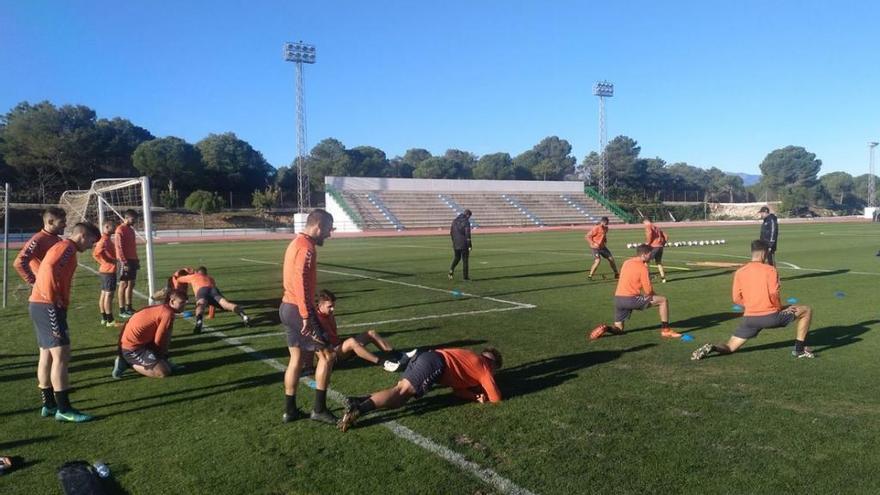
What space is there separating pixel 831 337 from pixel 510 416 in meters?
5.77

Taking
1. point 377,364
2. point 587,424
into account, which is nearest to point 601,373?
point 587,424

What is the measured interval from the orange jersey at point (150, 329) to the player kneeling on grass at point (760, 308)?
20.6ft

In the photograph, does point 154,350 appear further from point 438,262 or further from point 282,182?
point 282,182

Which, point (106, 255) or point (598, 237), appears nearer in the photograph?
point (106, 255)

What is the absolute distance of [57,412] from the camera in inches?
220

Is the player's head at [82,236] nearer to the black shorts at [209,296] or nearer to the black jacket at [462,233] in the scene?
the black shorts at [209,296]

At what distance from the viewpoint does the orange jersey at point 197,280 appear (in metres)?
10.2

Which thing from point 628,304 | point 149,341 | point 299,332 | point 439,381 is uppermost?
point 299,332

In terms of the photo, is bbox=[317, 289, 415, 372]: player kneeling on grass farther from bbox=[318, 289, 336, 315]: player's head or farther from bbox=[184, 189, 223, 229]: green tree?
bbox=[184, 189, 223, 229]: green tree

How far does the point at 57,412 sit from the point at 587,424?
4802mm

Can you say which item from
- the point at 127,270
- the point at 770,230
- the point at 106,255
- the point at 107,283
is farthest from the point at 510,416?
the point at 770,230

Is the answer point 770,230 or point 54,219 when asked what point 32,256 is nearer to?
point 54,219

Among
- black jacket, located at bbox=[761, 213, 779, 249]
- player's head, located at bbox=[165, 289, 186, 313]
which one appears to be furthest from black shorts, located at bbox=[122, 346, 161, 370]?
black jacket, located at bbox=[761, 213, 779, 249]

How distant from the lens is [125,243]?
1069cm
